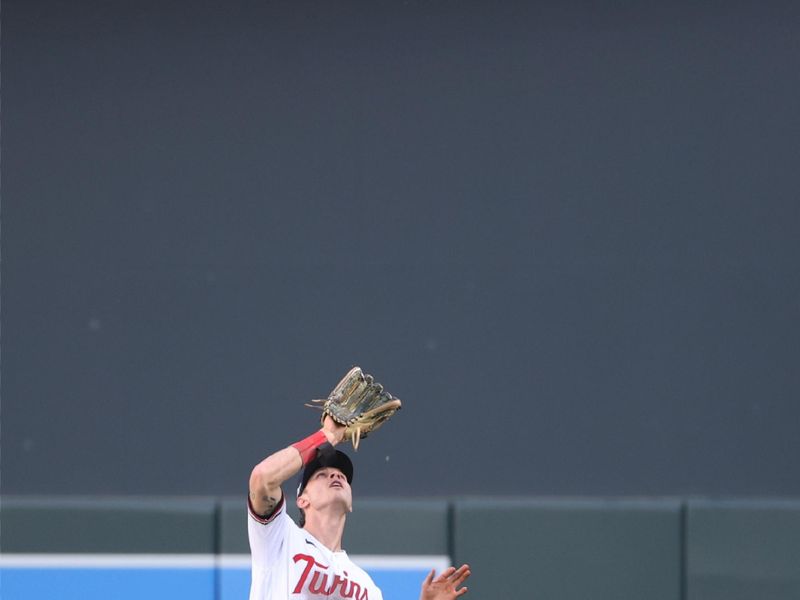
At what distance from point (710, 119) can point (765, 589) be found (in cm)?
239

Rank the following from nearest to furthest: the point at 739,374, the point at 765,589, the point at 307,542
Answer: the point at 307,542, the point at 765,589, the point at 739,374

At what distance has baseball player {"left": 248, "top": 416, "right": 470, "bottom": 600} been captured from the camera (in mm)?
3639

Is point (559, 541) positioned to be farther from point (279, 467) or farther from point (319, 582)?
point (279, 467)

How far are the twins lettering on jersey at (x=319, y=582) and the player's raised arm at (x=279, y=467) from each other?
0.97 feet

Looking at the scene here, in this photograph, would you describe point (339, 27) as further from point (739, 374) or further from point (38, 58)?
point (739, 374)

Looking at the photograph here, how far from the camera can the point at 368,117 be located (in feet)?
21.8

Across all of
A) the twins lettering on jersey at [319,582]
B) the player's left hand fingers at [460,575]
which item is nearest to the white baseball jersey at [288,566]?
the twins lettering on jersey at [319,582]

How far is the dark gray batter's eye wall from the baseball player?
2.10m

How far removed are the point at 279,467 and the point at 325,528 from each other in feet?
2.36

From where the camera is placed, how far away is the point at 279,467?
3.55 m

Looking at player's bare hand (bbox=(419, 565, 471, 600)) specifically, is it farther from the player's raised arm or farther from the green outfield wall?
the green outfield wall

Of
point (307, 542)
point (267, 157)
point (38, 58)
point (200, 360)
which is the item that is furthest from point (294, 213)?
point (307, 542)

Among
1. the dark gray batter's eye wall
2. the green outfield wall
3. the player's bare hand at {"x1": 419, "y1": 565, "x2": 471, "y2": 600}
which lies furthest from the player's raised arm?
the dark gray batter's eye wall

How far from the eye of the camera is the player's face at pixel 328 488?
165 inches
